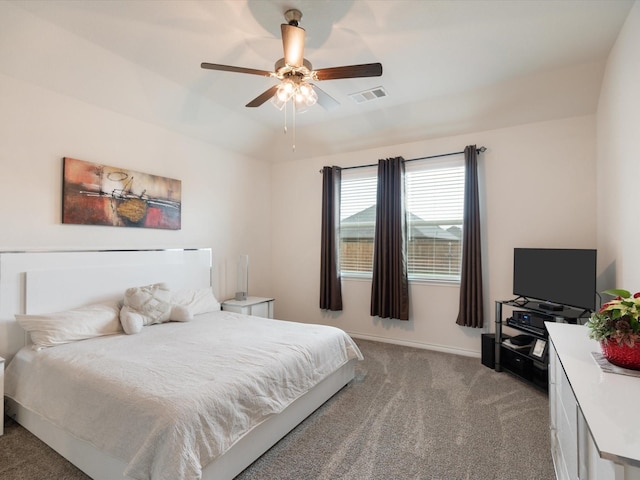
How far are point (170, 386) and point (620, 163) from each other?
11.4ft

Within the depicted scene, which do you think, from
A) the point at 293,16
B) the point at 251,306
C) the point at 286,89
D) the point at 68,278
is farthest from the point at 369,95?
the point at 68,278

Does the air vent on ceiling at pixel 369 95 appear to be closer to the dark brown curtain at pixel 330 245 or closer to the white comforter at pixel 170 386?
the dark brown curtain at pixel 330 245

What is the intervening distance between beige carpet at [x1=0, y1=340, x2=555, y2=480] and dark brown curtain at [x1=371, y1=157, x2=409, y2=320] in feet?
3.81

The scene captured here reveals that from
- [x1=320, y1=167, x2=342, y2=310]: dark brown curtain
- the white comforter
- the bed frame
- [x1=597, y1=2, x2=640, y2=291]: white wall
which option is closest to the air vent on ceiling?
[x1=320, y1=167, x2=342, y2=310]: dark brown curtain

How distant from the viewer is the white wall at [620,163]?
2086 mm

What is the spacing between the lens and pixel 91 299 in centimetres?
298

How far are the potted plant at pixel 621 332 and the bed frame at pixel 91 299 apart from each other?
6.16 feet

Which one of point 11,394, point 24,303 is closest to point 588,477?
point 11,394

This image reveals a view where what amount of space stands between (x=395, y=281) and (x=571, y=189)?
215 centimetres

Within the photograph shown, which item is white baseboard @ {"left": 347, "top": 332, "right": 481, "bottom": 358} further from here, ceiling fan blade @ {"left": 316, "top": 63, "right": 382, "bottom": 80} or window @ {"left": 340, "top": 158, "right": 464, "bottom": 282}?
ceiling fan blade @ {"left": 316, "top": 63, "right": 382, "bottom": 80}

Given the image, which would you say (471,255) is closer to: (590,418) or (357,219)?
(357,219)

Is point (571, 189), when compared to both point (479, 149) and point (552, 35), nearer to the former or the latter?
point (479, 149)

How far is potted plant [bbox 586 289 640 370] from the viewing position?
1.38m

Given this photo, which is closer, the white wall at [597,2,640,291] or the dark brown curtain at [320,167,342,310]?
the white wall at [597,2,640,291]
